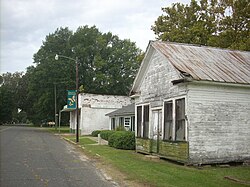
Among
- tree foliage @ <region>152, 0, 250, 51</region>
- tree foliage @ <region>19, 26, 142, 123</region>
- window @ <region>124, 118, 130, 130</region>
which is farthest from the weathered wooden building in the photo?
tree foliage @ <region>19, 26, 142, 123</region>

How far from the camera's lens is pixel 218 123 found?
47.0 feet

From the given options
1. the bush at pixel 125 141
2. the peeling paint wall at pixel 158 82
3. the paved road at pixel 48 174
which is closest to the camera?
the paved road at pixel 48 174

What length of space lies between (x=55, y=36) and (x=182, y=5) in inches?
1332

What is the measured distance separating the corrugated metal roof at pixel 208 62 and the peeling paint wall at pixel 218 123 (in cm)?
50

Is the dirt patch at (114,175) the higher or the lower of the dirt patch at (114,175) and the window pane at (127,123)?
the lower

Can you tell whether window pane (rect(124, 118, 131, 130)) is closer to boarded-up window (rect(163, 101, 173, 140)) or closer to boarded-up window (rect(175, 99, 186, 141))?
boarded-up window (rect(163, 101, 173, 140))

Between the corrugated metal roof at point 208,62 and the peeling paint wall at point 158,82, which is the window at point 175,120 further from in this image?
the corrugated metal roof at point 208,62

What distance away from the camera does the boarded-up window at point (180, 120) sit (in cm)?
1440

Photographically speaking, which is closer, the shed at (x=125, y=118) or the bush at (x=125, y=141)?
the bush at (x=125, y=141)

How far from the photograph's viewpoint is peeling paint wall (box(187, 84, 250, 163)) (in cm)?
1388

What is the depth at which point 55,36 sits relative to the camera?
6103 cm

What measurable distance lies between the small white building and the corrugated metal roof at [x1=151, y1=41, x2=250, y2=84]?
25429 millimetres

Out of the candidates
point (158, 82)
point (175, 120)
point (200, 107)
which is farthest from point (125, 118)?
point (200, 107)

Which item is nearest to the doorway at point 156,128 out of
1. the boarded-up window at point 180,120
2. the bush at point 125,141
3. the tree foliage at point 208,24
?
the boarded-up window at point 180,120
